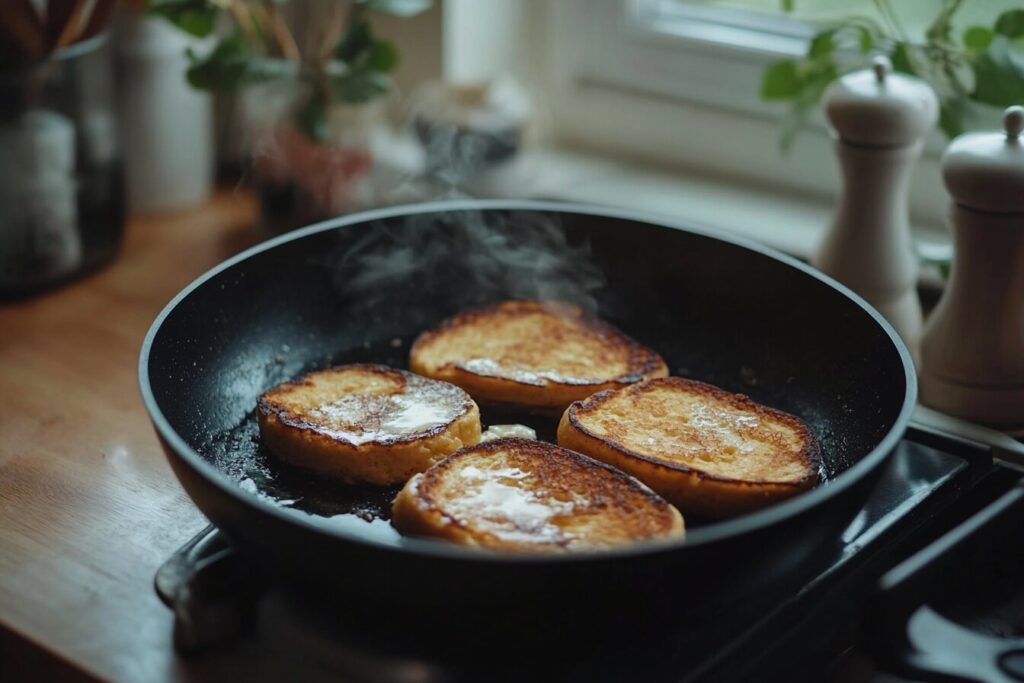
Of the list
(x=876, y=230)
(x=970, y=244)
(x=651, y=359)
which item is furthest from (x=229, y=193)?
(x=970, y=244)

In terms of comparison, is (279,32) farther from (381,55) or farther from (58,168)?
(58,168)

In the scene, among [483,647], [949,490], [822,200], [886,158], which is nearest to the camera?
[483,647]

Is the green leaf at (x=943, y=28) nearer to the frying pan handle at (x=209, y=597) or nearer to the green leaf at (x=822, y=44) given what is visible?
the green leaf at (x=822, y=44)

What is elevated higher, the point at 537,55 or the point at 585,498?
the point at 537,55

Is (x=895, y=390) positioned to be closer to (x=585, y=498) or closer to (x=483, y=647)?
(x=585, y=498)

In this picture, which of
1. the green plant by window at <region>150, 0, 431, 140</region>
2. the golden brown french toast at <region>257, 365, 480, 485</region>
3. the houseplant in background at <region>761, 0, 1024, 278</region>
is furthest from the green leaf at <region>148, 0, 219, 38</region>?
the houseplant in background at <region>761, 0, 1024, 278</region>

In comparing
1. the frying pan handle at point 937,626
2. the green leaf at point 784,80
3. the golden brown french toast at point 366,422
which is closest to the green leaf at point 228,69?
the golden brown french toast at point 366,422

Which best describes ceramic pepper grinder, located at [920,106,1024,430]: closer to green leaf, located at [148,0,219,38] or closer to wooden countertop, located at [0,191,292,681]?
wooden countertop, located at [0,191,292,681]

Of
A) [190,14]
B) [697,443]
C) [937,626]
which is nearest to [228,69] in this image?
[190,14]
